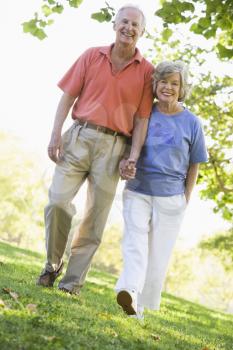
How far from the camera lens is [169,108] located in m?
5.69

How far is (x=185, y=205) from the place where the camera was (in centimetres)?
572

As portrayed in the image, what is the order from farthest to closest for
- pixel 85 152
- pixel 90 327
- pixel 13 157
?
pixel 13 157, pixel 85 152, pixel 90 327

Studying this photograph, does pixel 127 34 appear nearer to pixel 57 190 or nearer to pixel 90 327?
pixel 57 190

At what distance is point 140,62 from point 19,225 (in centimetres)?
4543

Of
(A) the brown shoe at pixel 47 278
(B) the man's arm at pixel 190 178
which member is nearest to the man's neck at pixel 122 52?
(B) the man's arm at pixel 190 178

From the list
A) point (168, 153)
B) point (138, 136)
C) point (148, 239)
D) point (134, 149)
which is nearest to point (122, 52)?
point (138, 136)

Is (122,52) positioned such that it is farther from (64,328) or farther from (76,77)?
(64,328)

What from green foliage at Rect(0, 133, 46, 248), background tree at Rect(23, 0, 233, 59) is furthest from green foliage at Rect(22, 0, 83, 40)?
green foliage at Rect(0, 133, 46, 248)

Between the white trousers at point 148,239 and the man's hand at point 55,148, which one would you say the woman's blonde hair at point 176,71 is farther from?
the man's hand at point 55,148

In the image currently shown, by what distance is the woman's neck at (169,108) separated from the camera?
224 inches

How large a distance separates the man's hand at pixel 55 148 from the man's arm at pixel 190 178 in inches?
53.4

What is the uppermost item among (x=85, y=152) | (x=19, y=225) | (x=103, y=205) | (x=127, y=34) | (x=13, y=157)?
(x=127, y=34)

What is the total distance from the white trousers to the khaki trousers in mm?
442

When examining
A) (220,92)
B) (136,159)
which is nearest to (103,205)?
(136,159)
